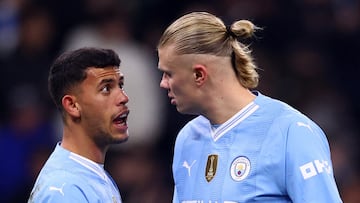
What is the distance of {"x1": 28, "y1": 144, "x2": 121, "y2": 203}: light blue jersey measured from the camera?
19.1 feet

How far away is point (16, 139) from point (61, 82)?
4.35 m

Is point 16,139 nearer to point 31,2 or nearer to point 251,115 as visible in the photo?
Answer: point 31,2

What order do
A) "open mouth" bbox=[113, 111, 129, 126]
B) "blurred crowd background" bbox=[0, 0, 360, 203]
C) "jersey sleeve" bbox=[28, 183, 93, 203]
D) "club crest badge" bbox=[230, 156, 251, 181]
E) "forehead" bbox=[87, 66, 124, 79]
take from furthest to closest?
"blurred crowd background" bbox=[0, 0, 360, 203] < "open mouth" bbox=[113, 111, 129, 126] < "forehead" bbox=[87, 66, 124, 79] < "club crest badge" bbox=[230, 156, 251, 181] < "jersey sleeve" bbox=[28, 183, 93, 203]

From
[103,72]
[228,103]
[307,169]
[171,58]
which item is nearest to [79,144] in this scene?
[103,72]

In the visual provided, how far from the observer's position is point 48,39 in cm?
1110

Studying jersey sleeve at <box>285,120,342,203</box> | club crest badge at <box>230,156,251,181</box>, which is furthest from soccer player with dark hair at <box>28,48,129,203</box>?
jersey sleeve at <box>285,120,342,203</box>

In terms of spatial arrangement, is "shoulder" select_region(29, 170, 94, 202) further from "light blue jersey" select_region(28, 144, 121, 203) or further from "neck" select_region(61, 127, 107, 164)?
"neck" select_region(61, 127, 107, 164)

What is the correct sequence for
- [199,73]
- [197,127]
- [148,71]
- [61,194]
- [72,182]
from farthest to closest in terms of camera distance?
[148,71], [197,127], [199,73], [72,182], [61,194]

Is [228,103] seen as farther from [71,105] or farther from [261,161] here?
[71,105]

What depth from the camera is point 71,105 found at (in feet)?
20.1

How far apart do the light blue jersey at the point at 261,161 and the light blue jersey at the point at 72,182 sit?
47 cm

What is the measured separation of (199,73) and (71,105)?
25.8 inches

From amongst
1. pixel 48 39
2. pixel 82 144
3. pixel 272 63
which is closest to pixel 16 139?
pixel 48 39

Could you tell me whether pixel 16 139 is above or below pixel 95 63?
below
